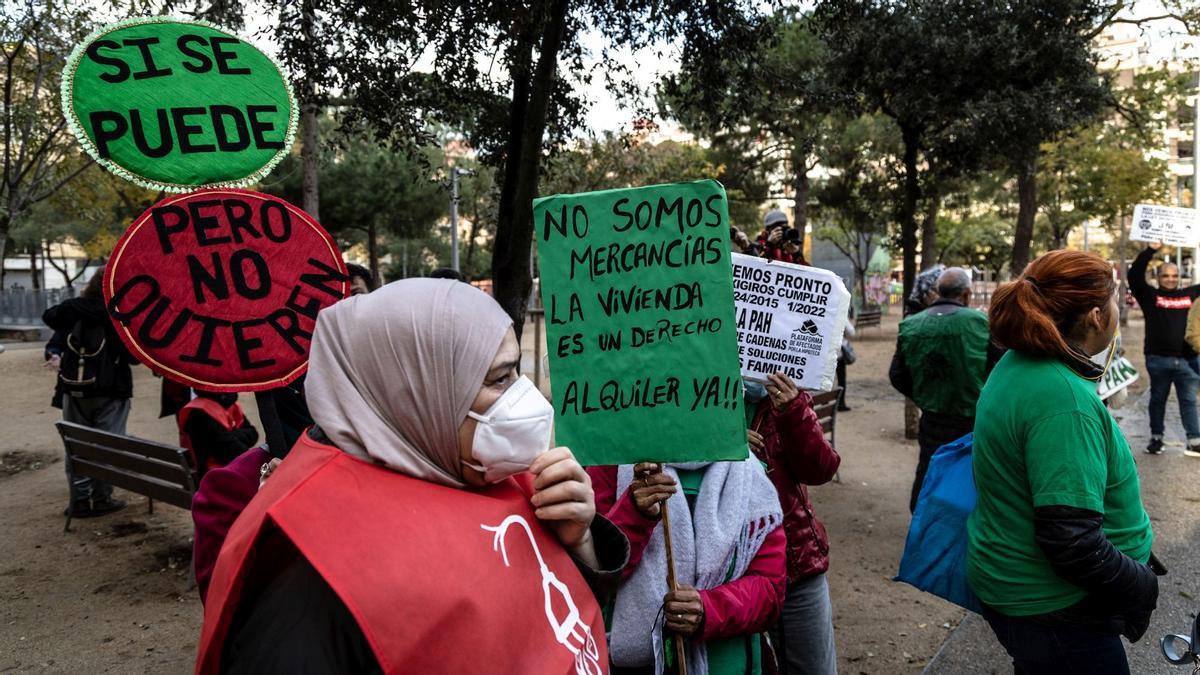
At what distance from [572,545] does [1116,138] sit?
86.7ft

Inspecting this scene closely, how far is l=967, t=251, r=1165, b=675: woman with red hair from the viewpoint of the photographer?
6.85 ft

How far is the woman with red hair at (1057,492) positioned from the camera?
2.09 m

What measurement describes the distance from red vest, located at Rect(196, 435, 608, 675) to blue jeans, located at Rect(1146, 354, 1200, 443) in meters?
9.15

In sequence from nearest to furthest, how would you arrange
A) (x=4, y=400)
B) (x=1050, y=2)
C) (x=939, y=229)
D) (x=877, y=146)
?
(x=1050, y=2) → (x=4, y=400) → (x=877, y=146) → (x=939, y=229)

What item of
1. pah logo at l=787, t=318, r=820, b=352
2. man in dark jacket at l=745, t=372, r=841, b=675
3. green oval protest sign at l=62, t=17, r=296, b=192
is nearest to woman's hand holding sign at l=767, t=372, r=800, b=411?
man in dark jacket at l=745, t=372, r=841, b=675

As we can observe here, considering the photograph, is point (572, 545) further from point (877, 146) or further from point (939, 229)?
point (939, 229)

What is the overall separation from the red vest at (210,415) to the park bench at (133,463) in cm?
8

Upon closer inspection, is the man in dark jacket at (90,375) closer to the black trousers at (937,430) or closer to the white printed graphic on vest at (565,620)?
the black trousers at (937,430)

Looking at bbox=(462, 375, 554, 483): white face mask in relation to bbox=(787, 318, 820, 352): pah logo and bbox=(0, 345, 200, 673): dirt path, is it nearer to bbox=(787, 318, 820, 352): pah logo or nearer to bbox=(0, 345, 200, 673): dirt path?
bbox=(787, 318, 820, 352): pah logo

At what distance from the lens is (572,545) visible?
5.17 feet

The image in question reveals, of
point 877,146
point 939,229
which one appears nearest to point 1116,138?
point 877,146

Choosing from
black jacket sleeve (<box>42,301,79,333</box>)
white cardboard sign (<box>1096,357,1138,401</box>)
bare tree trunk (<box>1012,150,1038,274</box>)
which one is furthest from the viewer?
bare tree trunk (<box>1012,150,1038,274</box>)

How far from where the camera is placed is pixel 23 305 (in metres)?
26.0

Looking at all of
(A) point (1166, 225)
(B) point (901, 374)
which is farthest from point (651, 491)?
(A) point (1166, 225)
